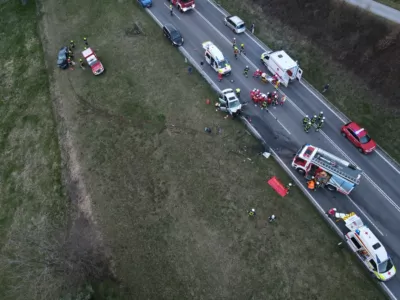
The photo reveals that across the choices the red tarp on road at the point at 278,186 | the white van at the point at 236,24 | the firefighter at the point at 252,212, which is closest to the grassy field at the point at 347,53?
the white van at the point at 236,24

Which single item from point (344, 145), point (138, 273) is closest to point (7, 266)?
point (138, 273)

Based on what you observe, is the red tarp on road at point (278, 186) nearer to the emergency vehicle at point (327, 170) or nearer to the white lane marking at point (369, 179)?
the emergency vehicle at point (327, 170)

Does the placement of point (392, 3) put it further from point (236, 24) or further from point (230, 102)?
point (230, 102)

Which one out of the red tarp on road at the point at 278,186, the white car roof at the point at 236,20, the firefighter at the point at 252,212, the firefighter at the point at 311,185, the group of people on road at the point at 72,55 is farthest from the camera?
the white car roof at the point at 236,20

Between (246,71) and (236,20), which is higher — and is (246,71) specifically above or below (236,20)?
below

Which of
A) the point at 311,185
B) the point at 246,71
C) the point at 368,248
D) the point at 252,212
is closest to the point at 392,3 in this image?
the point at 246,71

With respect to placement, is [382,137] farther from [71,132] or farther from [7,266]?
[7,266]

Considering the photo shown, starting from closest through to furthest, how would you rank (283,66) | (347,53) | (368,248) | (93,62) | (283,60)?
1. (368,248)
2. (283,66)
3. (283,60)
4. (347,53)
5. (93,62)
